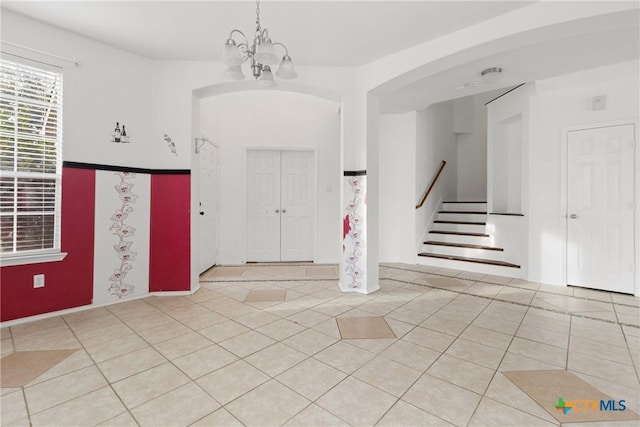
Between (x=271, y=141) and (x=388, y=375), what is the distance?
4215 mm

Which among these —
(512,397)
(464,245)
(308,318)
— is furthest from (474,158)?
(512,397)

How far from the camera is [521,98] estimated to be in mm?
4098

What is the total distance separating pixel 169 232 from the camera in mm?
3295

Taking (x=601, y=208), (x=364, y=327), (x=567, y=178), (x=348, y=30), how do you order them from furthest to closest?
(x=567, y=178)
(x=601, y=208)
(x=348, y=30)
(x=364, y=327)

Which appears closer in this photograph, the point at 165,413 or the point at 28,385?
the point at 165,413

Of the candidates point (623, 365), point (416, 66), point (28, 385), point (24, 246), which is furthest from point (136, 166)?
point (623, 365)

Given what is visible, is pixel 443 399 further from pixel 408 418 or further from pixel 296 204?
pixel 296 204

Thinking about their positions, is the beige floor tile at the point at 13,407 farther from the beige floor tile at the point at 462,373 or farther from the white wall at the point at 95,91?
the beige floor tile at the point at 462,373

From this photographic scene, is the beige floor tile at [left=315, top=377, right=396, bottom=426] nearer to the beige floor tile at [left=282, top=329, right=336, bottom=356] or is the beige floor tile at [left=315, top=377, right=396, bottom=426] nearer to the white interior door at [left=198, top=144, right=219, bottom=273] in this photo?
the beige floor tile at [left=282, top=329, right=336, bottom=356]

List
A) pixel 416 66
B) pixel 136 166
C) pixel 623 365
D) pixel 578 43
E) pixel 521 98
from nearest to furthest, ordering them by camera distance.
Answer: pixel 623 365 → pixel 578 43 → pixel 416 66 → pixel 136 166 → pixel 521 98

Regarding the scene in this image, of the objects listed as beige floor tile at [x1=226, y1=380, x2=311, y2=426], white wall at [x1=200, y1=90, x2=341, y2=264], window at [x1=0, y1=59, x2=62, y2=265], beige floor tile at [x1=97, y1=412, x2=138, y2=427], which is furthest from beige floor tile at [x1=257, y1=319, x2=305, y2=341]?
white wall at [x1=200, y1=90, x2=341, y2=264]

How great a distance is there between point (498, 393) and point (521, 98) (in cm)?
414

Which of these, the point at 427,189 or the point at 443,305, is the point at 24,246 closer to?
the point at 443,305

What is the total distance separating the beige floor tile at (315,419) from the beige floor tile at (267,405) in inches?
1.3
